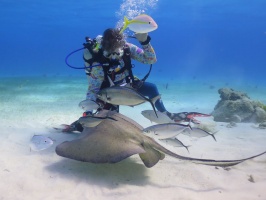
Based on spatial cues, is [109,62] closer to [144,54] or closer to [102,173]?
[144,54]

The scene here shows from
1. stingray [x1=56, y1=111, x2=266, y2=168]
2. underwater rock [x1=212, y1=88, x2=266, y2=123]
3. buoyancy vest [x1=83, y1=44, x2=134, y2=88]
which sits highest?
buoyancy vest [x1=83, y1=44, x2=134, y2=88]

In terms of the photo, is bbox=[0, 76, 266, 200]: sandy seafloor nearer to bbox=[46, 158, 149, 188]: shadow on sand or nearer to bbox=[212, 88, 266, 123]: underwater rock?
bbox=[46, 158, 149, 188]: shadow on sand

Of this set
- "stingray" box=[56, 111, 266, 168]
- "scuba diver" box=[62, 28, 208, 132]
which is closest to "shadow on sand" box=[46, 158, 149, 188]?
"stingray" box=[56, 111, 266, 168]

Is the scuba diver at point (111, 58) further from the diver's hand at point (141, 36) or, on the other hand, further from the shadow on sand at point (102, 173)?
the shadow on sand at point (102, 173)

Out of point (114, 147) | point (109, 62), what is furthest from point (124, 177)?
point (109, 62)

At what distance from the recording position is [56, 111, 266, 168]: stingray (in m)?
3.19

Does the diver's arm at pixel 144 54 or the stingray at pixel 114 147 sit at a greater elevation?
the diver's arm at pixel 144 54

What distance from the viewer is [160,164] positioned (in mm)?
4270

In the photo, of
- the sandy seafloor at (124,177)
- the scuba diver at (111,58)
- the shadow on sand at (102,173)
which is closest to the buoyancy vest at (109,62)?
the scuba diver at (111,58)

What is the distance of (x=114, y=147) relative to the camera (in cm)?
334

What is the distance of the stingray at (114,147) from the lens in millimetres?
3186

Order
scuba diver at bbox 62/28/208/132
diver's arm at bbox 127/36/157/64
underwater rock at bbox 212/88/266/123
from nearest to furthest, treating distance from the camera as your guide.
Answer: scuba diver at bbox 62/28/208/132, diver's arm at bbox 127/36/157/64, underwater rock at bbox 212/88/266/123

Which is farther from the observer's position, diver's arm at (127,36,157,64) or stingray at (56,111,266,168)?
diver's arm at (127,36,157,64)

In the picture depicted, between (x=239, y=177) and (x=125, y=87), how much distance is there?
7.44ft
